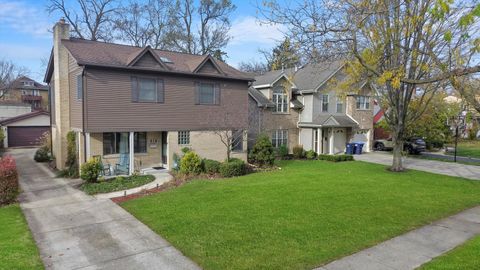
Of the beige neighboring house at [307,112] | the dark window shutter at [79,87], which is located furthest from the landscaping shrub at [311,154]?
the dark window shutter at [79,87]

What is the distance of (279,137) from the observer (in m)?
27.2

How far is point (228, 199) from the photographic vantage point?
39.1 ft

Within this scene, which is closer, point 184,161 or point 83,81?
point 83,81

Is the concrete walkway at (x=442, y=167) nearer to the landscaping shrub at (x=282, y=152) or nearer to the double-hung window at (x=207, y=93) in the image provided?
the landscaping shrub at (x=282, y=152)

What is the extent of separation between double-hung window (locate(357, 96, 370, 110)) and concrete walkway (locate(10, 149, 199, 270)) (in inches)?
970

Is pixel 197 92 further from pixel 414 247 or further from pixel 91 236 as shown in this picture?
pixel 414 247

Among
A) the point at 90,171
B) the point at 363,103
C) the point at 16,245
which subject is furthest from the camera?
the point at 363,103

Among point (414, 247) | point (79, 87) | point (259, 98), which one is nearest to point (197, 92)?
point (79, 87)

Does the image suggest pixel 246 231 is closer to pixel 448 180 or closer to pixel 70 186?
pixel 70 186

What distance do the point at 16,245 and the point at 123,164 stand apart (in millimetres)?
10683

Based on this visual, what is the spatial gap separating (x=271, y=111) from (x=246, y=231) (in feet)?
60.4

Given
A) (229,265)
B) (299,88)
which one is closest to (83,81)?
(229,265)

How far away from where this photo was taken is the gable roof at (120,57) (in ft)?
55.5

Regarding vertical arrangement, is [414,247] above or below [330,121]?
below
